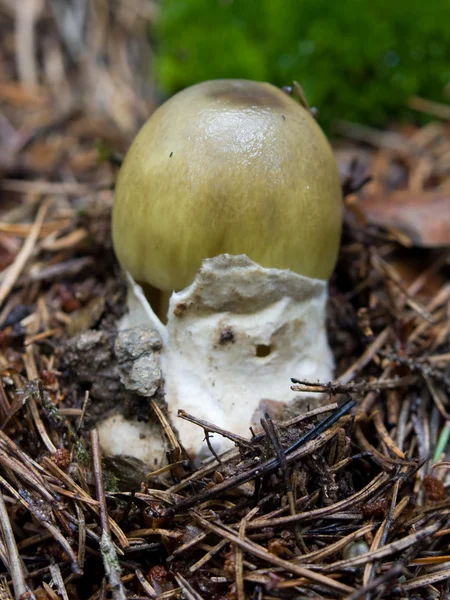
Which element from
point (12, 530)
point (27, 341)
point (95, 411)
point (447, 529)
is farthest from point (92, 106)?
point (447, 529)

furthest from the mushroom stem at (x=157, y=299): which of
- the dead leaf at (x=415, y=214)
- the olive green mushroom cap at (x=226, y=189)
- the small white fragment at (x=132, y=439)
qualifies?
the dead leaf at (x=415, y=214)

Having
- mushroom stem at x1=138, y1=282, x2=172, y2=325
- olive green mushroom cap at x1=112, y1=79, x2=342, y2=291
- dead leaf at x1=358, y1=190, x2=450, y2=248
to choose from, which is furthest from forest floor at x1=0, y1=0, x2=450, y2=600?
olive green mushroom cap at x1=112, y1=79, x2=342, y2=291

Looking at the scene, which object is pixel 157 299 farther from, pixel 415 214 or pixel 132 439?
pixel 415 214

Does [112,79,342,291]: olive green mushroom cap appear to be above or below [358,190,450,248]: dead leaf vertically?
above

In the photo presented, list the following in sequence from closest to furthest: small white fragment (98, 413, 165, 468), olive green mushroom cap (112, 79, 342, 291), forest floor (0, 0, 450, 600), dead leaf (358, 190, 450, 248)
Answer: forest floor (0, 0, 450, 600) < olive green mushroom cap (112, 79, 342, 291) < small white fragment (98, 413, 165, 468) < dead leaf (358, 190, 450, 248)

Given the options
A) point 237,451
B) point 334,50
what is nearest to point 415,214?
point 334,50

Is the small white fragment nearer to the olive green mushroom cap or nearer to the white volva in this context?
the white volva

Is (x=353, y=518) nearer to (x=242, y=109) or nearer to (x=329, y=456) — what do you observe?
(x=329, y=456)

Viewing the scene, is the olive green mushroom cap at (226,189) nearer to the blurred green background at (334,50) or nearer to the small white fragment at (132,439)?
the small white fragment at (132,439)
